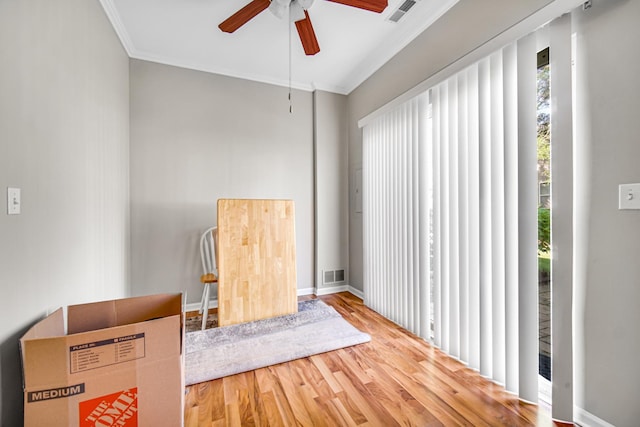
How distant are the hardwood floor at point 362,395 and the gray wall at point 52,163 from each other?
0.93 meters

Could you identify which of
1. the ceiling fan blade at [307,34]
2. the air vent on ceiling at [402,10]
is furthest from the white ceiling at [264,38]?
the ceiling fan blade at [307,34]

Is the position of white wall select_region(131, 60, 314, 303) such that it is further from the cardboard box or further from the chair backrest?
the cardboard box

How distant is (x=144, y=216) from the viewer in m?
2.87

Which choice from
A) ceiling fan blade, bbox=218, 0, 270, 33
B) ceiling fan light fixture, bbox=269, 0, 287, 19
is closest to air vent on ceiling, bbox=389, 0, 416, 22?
ceiling fan light fixture, bbox=269, 0, 287, 19

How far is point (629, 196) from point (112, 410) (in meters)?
2.41

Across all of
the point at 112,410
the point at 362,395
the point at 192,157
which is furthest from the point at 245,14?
the point at 362,395

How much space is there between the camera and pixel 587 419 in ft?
4.43

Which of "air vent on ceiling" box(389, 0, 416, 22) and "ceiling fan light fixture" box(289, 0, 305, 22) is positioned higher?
"air vent on ceiling" box(389, 0, 416, 22)

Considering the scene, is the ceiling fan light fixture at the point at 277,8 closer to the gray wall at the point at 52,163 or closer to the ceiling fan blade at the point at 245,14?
the ceiling fan blade at the point at 245,14

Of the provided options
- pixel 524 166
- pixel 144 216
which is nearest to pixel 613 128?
pixel 524 166

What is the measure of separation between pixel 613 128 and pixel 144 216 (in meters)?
3.65

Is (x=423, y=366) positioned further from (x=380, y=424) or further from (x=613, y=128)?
(x=613, y=128)

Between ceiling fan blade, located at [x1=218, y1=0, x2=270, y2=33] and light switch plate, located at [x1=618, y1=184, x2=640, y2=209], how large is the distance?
223 cm

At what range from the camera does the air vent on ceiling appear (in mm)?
2133
